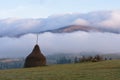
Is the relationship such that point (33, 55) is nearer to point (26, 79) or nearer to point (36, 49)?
point (36, 49)

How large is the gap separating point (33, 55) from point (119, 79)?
195 ft

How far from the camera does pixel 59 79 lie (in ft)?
141

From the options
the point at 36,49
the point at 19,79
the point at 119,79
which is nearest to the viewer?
the point at 119,79

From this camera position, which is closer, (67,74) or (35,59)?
(67,74)

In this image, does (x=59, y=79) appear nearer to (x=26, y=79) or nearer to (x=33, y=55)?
(x=26, y=79)

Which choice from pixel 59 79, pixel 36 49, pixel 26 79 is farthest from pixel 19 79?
pixel 36 49

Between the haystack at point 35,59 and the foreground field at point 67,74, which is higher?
the haystack at point 35,59

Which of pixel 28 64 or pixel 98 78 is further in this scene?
pixel 28 64

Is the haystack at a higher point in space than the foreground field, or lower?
higher

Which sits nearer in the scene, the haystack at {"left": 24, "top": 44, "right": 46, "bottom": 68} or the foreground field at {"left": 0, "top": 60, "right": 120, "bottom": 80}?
the foreground field at {"left": 0, "top": 60, "right": 120, "bottom": 80}

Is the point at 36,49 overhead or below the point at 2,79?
overhead

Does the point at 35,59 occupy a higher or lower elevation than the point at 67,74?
higher

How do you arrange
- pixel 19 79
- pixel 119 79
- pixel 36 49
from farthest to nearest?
pixel 36 49 < pixel 19 79 < pixel 119 79

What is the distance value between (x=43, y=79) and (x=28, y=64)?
57663 mm
